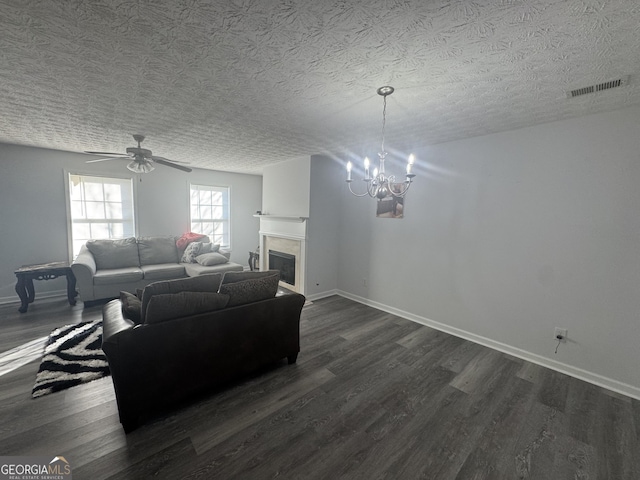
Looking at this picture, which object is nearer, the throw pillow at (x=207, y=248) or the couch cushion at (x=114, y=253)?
the couch cushion at (x=114, y=253)

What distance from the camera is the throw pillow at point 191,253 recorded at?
15.6ft

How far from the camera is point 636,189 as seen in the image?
2.15m

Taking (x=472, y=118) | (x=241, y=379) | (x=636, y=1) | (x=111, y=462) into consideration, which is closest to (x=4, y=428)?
(x=111, y=462)

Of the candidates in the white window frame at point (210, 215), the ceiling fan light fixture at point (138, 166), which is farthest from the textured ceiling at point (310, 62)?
the white window frame at point (210, 215)

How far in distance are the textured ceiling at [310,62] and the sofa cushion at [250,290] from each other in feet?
5.07

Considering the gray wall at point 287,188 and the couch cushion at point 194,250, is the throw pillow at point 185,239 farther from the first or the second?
the gray wall at point 287,188

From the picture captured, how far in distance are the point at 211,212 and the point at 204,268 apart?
204 cm

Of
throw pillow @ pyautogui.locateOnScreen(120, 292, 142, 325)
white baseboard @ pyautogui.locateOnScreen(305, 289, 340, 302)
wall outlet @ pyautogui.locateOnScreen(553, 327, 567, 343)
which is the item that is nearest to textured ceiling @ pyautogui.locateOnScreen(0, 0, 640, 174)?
throw pillow @ pyautogui.locateOnScreen(120, 292, 142, 325)

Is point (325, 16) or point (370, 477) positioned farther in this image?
point (370, 477)

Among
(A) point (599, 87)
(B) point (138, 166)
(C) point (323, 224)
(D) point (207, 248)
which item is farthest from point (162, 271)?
(A) point (599, 87)

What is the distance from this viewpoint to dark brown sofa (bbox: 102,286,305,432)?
5.50 feet

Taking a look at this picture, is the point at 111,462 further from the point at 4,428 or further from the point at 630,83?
the point at 630,83

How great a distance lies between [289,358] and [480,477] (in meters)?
1.63

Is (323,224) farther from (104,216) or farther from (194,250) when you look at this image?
(104,216)
